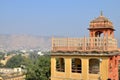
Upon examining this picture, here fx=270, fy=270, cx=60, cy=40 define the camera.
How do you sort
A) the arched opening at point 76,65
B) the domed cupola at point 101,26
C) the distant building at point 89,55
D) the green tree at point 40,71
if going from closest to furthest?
the distant building at point 89,55, the arched opening at point 76,65, the domed cupola at point 101,26, the green tree at point 40,71

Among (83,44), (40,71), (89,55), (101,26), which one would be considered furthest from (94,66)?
(40,71)

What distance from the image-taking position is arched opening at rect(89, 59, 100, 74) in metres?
20.8

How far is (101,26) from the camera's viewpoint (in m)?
22.3

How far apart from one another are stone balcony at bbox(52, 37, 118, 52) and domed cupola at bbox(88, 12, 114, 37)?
1.25 m

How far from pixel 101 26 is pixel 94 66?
346cm

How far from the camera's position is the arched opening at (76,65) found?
2122 centimetres

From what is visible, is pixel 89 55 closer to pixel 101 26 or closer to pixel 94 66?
pixel 94 66

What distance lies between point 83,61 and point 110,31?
4.11 metres

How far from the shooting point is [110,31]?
22766mm

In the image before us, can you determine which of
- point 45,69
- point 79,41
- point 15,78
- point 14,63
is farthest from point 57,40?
point 14,63

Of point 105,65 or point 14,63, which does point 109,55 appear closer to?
point 105,65

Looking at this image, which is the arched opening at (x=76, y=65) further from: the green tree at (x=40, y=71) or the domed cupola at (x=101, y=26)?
the green tree at (x=40, y=71)

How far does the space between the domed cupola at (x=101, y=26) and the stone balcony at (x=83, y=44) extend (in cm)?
125

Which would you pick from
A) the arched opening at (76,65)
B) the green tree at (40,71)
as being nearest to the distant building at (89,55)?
the arched opening at (76,65)
